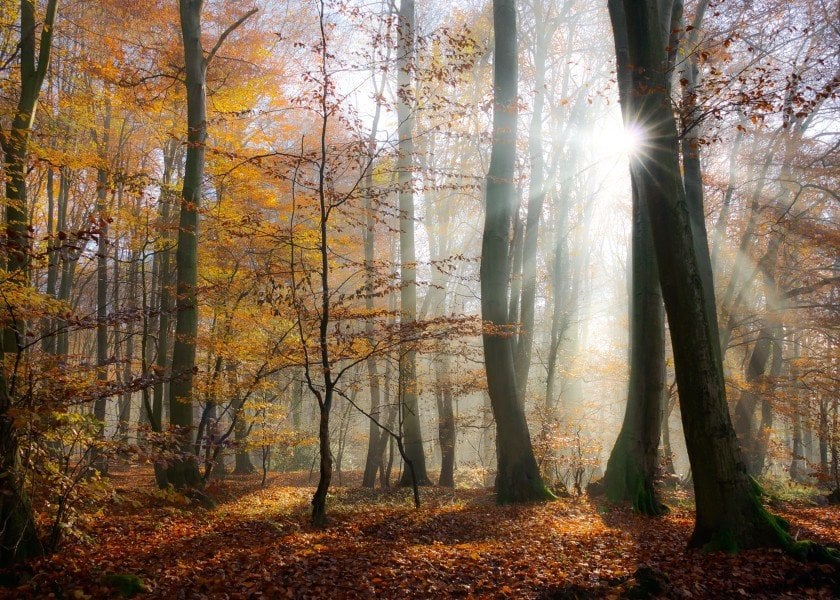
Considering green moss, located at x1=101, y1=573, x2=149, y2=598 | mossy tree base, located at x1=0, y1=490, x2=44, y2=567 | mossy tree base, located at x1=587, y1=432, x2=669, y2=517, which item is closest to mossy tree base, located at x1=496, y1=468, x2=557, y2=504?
mossy tree base, located at x1=587, y1=432, x2=669, y2=517

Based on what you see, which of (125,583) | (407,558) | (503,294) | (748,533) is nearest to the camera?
(125,583)

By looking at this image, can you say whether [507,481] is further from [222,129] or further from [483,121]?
[483,121]

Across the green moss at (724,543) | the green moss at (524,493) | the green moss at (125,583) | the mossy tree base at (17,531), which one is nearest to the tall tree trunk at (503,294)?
the green moss at (524,493)

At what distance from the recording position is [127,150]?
1645cm

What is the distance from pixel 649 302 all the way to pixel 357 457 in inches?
1146

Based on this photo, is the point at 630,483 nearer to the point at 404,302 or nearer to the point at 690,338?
the point at 690,338

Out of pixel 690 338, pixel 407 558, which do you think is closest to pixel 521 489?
pixel 407 558

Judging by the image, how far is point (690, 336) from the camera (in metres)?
5.22

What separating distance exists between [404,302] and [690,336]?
28.9 feet

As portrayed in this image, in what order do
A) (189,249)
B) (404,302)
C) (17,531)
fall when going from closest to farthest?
1. (17,531)
2. (189,249)
3. (404,302)

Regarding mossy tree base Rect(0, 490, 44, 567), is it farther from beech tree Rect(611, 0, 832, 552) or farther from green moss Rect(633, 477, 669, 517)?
green moss Rect(633, 477, 669, 517)

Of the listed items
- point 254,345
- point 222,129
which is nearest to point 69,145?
point 222,129

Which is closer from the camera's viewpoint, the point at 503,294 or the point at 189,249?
the point at 189,249

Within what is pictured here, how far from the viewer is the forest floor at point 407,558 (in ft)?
14.5
